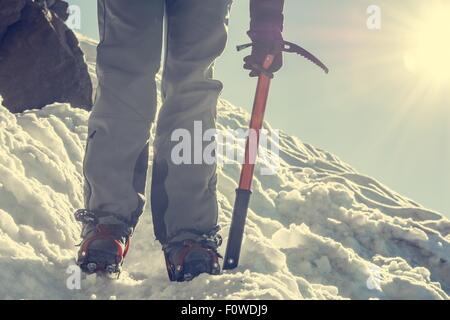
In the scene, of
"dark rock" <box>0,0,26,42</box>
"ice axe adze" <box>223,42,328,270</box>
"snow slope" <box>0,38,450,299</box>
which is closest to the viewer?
"snow slope" <box>0,38,450,299</box>

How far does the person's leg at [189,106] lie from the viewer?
2746mm

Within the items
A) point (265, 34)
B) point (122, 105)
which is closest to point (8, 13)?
point (122, 105)

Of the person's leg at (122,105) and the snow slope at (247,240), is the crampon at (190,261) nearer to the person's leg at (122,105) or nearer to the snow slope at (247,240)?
the snow slope at (247,240)

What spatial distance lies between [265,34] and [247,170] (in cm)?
73

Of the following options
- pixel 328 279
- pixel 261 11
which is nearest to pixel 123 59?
pixel 261 11

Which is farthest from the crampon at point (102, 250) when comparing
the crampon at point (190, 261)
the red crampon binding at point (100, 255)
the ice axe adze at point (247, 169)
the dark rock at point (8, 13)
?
the dark rock at point (8, 13)

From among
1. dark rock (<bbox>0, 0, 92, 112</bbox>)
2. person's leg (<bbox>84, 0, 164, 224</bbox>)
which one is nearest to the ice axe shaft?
person's leg (<bbox>84, 0, 164, 224</bbox>)

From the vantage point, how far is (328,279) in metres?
3.47

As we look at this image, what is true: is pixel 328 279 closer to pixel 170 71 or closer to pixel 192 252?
pixel 192 252

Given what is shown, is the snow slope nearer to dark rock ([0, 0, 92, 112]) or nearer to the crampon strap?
the crampon strap

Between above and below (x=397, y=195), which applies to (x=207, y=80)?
above

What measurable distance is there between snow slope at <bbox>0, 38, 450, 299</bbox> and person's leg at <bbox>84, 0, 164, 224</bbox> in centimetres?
39

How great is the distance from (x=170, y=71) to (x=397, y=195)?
20.1 feet

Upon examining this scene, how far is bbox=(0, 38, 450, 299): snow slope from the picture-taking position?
2400 millimetres
